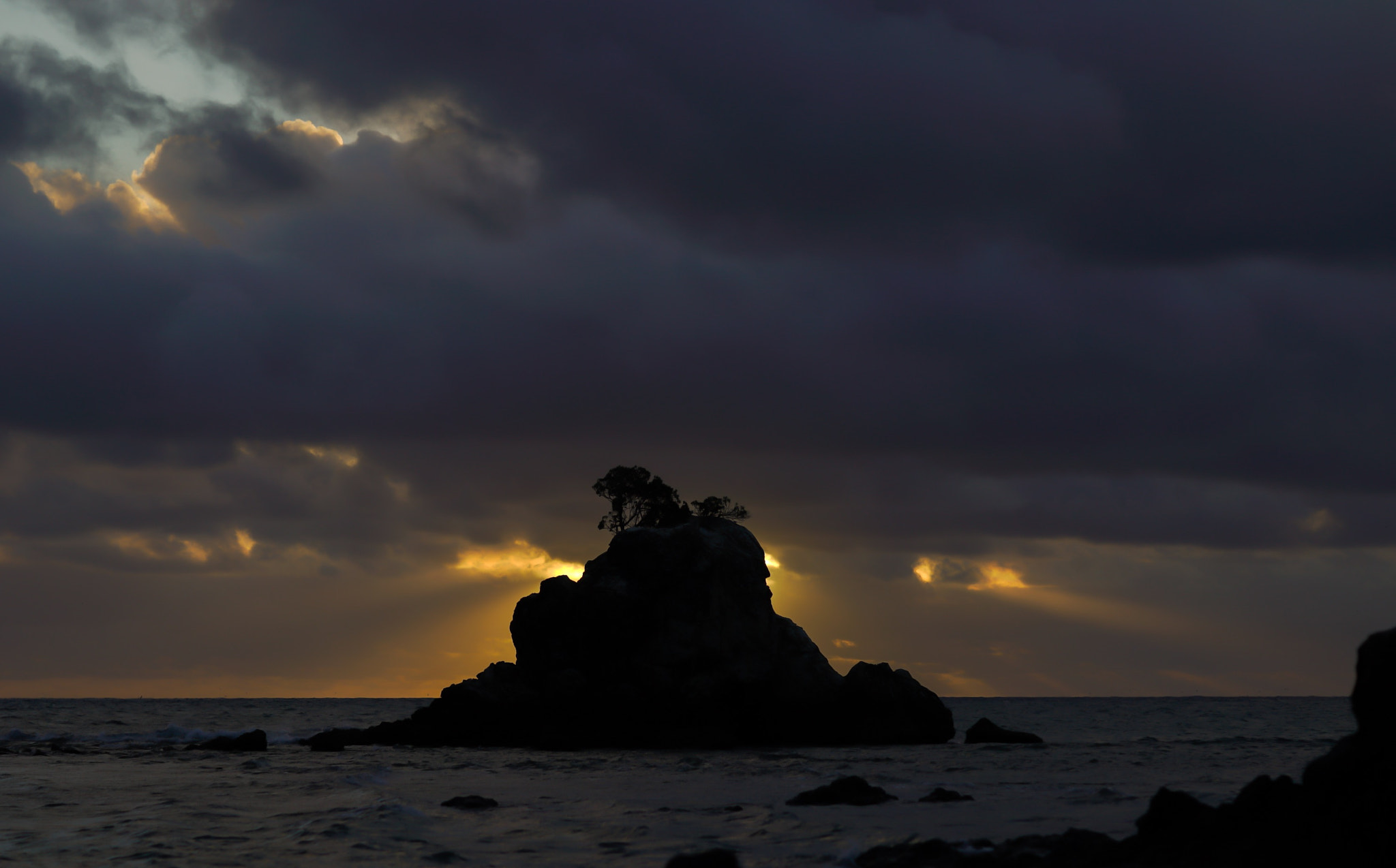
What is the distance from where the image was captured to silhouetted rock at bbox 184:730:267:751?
63.6 meters

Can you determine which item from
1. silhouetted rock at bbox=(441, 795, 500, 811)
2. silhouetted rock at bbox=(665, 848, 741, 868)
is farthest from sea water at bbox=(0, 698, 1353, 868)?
silhouetted rock at bbox=(665, 848, 741, 868)

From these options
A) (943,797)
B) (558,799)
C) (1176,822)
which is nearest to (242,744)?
(558,799)

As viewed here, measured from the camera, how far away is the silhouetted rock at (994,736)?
64.1 m

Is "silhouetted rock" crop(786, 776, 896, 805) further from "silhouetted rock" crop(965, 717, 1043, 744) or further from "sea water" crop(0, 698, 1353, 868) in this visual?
"silhouetted rock" crop(965, 717, 1043, 744)

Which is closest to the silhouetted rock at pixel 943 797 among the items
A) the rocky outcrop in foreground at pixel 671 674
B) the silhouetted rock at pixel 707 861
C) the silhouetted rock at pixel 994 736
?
the silhouetted rock at pixel 707 861

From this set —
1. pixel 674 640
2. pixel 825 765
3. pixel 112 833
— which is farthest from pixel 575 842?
pixel 674 640

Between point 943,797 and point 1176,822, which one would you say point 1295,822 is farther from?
point 943,797

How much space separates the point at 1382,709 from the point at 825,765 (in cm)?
3146

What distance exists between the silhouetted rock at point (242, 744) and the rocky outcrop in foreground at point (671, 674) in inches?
111

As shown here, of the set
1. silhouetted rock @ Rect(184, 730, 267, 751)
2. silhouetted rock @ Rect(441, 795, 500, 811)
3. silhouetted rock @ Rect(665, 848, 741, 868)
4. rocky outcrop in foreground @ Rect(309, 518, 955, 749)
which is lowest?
silhouetted rock @ Rect(441, 795, 500, 811)

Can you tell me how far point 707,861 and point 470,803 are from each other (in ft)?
52.5

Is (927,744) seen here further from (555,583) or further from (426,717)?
(426,717)

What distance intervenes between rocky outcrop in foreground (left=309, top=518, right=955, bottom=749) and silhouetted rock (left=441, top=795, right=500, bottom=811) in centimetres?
2909

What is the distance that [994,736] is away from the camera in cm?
6450
